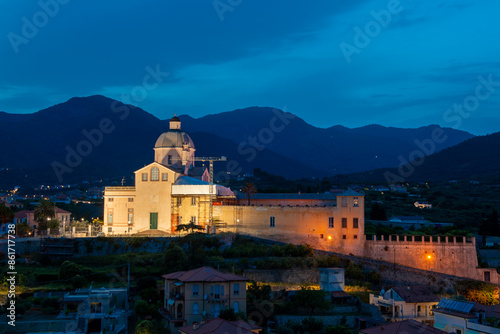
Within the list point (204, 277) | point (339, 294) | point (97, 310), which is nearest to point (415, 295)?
point (339, 294)

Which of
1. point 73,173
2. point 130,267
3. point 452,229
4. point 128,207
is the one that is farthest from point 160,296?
point 73,173

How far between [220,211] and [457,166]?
321 feet

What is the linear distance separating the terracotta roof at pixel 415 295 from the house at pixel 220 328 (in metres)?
12.6

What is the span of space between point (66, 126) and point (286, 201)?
142m

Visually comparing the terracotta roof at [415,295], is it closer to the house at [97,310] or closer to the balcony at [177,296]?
the balcony at [177,296]

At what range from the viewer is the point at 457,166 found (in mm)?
142625

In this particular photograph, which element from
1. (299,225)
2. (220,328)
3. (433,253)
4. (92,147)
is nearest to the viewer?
(220,328)

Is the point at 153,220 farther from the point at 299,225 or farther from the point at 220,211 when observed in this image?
the point at 299,225

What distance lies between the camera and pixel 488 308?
127ft

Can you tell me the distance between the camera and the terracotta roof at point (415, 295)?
42625 mm

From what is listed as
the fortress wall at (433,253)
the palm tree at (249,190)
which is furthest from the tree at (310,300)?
the palm tree at (249,190)

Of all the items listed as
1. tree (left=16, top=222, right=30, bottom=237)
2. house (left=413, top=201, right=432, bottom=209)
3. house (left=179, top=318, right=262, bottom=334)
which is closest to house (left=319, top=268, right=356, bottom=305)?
house (left=179, top=318, right=262, bottom=334)

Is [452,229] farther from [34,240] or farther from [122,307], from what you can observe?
[34,240]

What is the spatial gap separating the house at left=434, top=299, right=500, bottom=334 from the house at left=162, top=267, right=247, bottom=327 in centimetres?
1171
